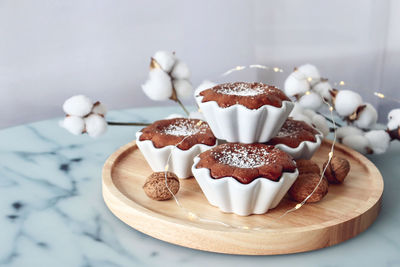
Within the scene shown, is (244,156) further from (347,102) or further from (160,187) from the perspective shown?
(347,102)

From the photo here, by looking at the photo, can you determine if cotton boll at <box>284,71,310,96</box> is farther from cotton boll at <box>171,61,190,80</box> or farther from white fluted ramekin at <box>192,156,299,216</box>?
white fluted ramekin at <box>192,156,299,216</box>

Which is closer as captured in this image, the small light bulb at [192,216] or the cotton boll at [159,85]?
the small light bulb at [192,216]

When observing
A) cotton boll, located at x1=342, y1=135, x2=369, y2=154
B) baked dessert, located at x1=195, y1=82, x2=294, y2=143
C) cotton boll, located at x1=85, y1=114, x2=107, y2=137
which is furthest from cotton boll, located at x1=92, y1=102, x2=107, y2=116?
cotton boll, located at x1=342, y1=135, x2=369, y2=154

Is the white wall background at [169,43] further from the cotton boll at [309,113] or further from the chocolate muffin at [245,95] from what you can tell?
the chocolate muffin at [245,95]

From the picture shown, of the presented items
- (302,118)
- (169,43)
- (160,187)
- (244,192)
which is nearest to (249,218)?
(244,192)

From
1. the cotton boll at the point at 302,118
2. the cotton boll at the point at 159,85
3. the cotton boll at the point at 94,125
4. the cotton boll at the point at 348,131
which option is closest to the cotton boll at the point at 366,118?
the cotton boll at the point at 348,131

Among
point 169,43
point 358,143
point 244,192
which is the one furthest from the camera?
point 169,43

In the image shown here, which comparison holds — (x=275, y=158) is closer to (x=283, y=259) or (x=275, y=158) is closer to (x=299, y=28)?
(x=283, y=259)
